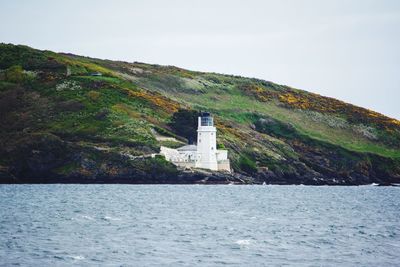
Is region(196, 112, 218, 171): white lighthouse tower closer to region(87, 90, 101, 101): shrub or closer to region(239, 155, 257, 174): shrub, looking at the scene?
region(239, 155, 257, 174): shrub

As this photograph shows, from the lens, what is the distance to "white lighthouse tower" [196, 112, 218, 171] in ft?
458

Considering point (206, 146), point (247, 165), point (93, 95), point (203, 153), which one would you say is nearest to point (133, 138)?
point (203, 153)

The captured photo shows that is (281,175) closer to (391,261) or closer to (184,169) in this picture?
(184,169)

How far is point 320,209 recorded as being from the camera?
293ft

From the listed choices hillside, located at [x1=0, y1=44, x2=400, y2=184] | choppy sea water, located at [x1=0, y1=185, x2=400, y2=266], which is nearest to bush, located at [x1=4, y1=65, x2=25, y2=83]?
hillside, located at [x1=0, y1=44, x2=400, y2=184]

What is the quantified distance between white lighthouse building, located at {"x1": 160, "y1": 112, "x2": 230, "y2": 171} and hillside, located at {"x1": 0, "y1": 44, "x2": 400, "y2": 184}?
9.09 feet

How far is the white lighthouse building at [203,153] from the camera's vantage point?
5443 inches

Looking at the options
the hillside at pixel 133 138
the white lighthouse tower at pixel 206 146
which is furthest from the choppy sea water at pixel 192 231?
the white lighthouse tower at pixel 206 146

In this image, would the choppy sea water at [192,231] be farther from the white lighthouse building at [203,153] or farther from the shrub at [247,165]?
the shrub at [247,165]

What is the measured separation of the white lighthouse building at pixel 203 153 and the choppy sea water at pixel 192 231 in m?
33.1

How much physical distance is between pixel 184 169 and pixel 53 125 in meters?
30.2

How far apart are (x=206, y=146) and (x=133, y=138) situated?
13290mm

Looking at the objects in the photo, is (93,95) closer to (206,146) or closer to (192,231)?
(206,146)

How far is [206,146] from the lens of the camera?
140 metres
